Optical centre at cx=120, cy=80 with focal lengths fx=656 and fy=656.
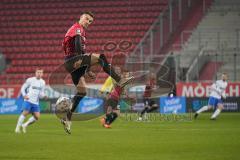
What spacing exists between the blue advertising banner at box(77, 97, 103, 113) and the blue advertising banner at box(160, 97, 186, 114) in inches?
123

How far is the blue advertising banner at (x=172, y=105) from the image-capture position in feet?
108

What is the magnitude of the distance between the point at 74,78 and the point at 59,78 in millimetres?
9781

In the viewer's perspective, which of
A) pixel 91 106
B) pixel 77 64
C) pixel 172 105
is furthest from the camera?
pixel 91 106

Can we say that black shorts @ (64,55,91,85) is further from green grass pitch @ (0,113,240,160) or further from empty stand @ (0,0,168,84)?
empty stand @ (0,0,168,84)

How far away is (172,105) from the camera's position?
33094mm

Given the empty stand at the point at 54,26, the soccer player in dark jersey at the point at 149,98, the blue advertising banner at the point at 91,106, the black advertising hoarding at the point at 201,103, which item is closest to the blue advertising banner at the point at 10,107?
the blue advertising banner at the point at 91,106

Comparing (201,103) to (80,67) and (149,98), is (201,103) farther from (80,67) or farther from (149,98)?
(80,67)

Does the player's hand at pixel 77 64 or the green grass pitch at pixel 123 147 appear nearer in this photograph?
the green grass pitch at pixel 123 147

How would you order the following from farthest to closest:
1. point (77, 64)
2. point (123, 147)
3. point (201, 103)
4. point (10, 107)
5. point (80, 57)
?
1. point (10, 107)
2. point (201, 103)
3. point (77, 64)
4. point (80, 57)
5. point (123, 147)

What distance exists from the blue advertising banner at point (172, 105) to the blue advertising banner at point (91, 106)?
3132 millimetres

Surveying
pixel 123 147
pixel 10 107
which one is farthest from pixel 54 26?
pixel 123 147

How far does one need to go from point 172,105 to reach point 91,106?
→ 4106 millimetres

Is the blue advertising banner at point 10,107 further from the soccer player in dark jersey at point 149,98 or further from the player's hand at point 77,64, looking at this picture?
the player's hand at point 77,64

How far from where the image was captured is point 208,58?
1398 inches
